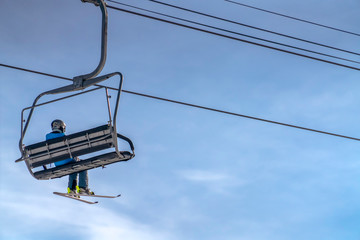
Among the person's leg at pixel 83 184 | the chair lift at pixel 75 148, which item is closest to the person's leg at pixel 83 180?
the person's leg at pixel 83 184

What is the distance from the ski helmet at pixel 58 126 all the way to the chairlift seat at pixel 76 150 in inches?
31.8

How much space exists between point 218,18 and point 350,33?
3462 millimetres

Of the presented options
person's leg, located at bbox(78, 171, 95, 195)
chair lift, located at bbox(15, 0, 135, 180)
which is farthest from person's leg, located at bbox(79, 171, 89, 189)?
chair lift, located at bbox(15, 0, 135, 180)

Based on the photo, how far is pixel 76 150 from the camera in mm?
13250

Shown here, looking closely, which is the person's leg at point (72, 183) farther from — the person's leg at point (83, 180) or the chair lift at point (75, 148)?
the chair lift at point (75, 148)

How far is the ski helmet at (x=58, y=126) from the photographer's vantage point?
14195 mm

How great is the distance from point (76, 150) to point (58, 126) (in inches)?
45.8

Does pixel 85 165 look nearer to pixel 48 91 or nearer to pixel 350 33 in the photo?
pixel 48 91

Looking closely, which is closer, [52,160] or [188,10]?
[52,160]

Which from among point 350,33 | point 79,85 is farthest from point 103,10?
point 350,33

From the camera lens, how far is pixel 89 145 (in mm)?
13148

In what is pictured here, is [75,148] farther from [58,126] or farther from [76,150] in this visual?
[58,126]

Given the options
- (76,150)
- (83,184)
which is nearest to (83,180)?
(83,184)

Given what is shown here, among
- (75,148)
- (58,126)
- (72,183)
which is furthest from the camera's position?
(72,183)
